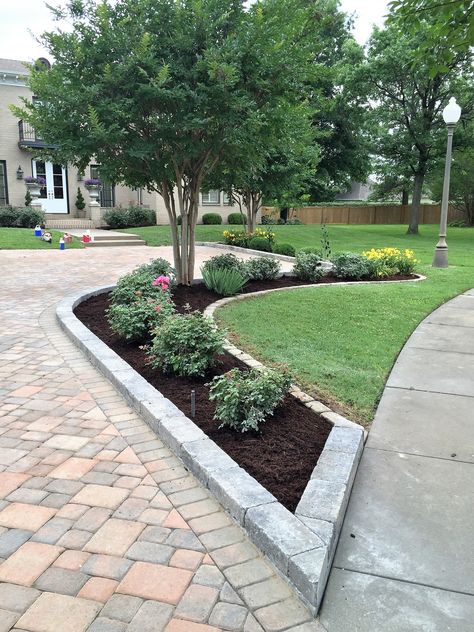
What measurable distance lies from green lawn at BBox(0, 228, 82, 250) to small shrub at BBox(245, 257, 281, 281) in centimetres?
948

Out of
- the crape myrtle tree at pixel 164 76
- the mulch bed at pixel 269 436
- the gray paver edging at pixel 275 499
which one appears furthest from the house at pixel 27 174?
the gray paver edging at pixel 275 499

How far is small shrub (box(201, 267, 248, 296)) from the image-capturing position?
8.20 m

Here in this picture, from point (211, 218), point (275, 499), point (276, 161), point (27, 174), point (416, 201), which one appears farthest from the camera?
point (211, 218)

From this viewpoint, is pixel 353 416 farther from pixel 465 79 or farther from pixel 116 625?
pixel 465 79

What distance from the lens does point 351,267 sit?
10.3 m

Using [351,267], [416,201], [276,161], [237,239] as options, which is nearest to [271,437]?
[351,267]

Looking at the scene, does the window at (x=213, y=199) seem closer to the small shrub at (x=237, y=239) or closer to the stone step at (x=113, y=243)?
the stone step at (x=113, y=243)

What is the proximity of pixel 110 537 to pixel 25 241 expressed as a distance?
16499 mm

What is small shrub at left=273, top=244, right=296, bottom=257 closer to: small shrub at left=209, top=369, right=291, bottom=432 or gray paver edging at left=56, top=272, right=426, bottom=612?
gray paver edging at left=56, top=272, right=426, bottom=612

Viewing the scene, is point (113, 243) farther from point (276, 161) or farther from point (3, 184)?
point (3, 184)

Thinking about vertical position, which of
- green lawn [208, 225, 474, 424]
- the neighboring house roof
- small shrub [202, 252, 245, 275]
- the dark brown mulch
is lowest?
the dark brown mulch

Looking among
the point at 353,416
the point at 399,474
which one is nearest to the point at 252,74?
the point at 353,416

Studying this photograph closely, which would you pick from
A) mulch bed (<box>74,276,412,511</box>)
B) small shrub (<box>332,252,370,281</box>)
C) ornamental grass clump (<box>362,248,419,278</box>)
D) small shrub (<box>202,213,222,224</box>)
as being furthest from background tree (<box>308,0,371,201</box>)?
mulch bed (<box>74,276,412,511</box>)

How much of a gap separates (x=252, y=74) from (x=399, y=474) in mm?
5444
